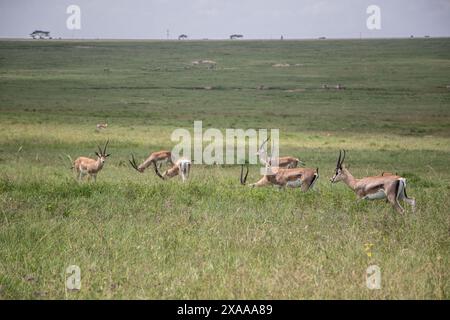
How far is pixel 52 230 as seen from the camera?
27.5 feet

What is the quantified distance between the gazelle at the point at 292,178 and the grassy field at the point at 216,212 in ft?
1.60

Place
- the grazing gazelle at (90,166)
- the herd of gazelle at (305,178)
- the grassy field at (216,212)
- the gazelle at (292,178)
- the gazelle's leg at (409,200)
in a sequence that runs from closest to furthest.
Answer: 1. the grassy field at (216,212)
2. the gazelle's leg at (409,200)
3. the herd of gazelle at (305,178)
4. the gazelle at (292,178)
5. the grazing gazelle at (90,166)

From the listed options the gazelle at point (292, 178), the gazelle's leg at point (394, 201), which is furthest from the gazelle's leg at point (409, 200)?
the gazelle at point (292, 178)

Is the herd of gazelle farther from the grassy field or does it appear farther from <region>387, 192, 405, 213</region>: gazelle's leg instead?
the grassy field

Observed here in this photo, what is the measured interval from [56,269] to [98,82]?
6476 centimetres

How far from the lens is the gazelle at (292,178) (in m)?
13.5

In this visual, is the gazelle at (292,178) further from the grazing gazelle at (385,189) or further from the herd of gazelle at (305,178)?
the grazing gazelle at (385,189)

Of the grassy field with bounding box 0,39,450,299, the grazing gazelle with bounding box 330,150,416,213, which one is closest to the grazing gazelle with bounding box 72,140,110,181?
the grassy field with bounding box 0,39,450,299

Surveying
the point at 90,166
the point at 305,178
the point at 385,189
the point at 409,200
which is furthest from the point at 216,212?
the point at 90,166

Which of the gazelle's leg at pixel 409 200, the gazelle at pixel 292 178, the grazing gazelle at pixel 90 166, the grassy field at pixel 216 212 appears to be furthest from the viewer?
the grazing gazelle at pixel 90 166

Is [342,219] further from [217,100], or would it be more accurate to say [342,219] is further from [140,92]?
[140,92]

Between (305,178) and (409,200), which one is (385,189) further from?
(305,178)
